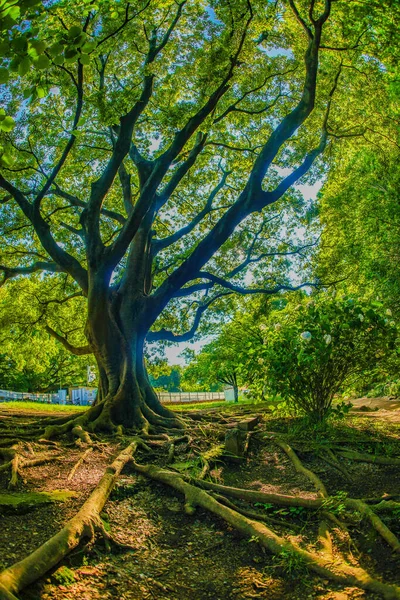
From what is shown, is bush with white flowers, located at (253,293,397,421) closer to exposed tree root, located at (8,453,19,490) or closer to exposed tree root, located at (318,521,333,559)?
exposed tree root, located at (318,521,333,559)

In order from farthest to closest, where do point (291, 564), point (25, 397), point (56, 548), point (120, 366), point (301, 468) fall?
point (25, 397) → point (120, 366) → point (301, 468) → point (291, 564) → point (56, 548)

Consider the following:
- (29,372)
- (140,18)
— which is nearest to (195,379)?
(29,372)

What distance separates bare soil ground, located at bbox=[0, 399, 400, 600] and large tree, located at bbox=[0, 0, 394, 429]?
334cm

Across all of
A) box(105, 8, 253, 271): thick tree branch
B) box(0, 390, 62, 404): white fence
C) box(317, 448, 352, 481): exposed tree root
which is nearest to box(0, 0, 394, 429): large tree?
box(105, 8, 253, 271): thick tree branch

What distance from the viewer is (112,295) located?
11547 mm

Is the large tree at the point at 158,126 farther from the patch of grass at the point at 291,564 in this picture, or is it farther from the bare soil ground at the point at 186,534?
the patch of grass at the point at 291,564

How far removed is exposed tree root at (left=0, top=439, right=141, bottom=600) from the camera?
2.80m

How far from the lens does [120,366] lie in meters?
10.8

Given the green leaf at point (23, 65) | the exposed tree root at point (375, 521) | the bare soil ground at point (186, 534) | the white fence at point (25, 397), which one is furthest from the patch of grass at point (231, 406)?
the white fence at point (25, 397)

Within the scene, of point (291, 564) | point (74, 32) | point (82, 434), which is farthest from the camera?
point (82, 434)

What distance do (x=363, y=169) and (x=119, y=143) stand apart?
8.20m

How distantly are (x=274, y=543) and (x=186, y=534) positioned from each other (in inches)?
38.2

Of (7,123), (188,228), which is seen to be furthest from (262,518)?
(188,228)

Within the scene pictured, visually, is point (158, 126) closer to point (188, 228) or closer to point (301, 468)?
point (188, 228)
